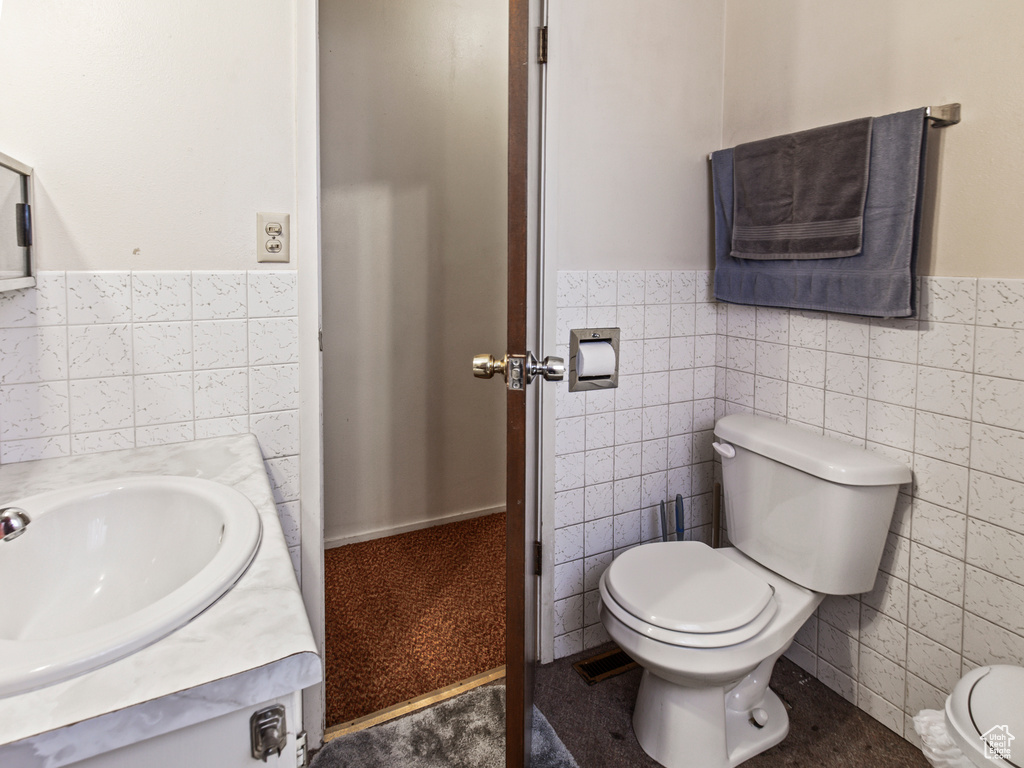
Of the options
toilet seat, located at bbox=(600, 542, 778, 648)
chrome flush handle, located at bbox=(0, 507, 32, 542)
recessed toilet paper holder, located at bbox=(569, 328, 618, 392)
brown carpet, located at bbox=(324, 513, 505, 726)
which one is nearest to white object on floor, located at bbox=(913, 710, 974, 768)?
toilet seat, located at bbox=(600, 542, 778, 648)

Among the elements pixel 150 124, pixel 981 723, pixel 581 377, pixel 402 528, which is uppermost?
pixel 150 124

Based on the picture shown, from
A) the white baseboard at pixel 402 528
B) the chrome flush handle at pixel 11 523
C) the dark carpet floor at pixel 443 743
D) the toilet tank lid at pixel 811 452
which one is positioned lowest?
the dark carpet floor at pixel 443 743

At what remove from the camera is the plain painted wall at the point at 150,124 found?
3.81 ft

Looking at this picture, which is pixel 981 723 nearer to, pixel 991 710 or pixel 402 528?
pixel 991 710

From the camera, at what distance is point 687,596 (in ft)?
4.88

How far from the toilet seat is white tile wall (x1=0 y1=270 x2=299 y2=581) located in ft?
2.80

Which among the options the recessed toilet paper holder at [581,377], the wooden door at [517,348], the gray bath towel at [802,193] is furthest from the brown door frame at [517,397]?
the gray bath towel at [802,193]

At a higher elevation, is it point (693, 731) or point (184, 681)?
point (184, 681)

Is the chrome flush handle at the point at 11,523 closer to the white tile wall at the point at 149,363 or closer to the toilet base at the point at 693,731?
the white tile wall at the point at 149,363

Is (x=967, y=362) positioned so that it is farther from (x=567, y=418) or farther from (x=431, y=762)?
(x=431, y=762)

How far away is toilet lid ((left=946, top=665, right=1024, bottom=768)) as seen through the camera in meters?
0.88

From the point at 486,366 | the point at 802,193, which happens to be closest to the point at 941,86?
the point at 802,193

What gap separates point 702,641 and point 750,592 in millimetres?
211

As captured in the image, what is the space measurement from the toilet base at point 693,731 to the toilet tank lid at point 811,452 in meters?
0.51
